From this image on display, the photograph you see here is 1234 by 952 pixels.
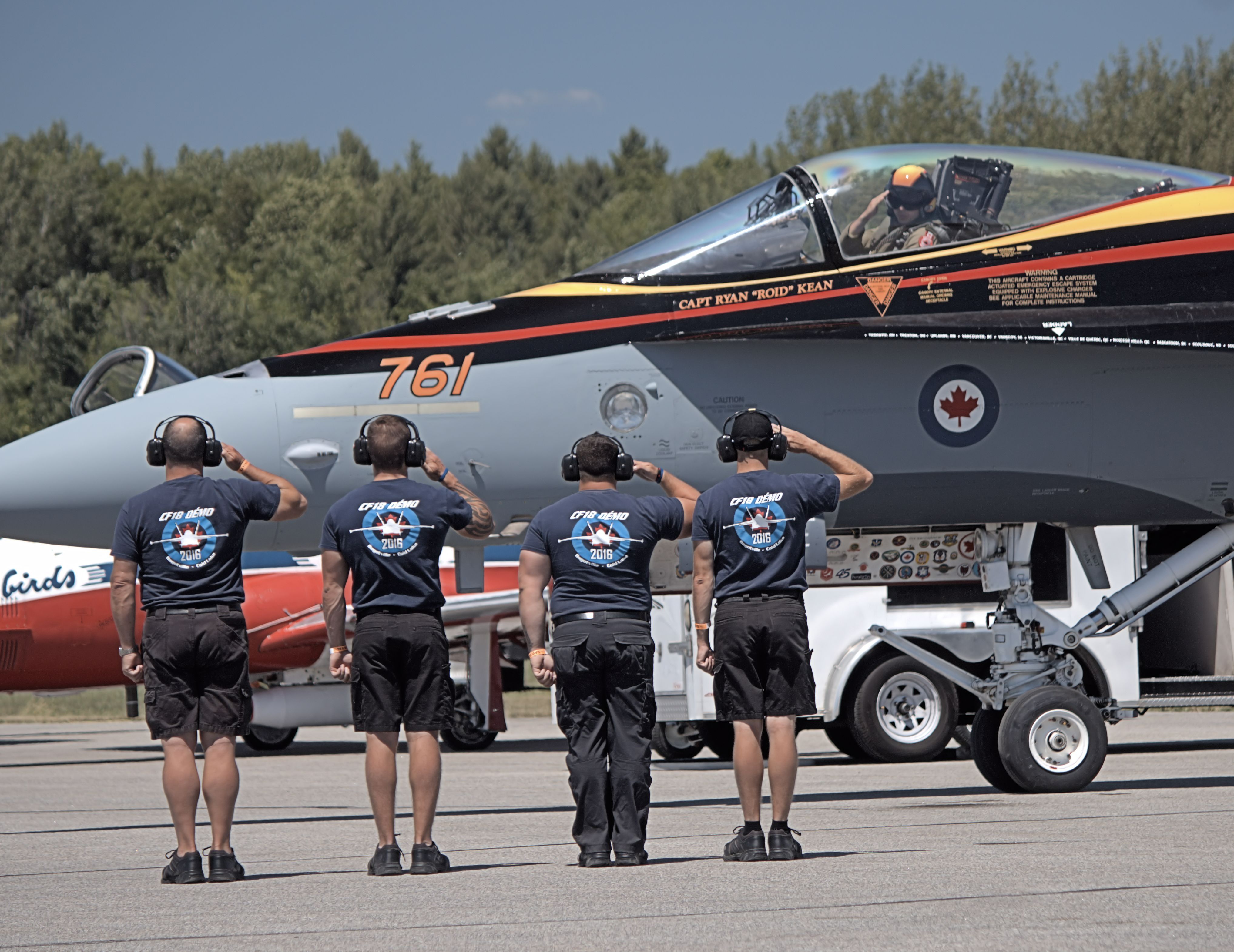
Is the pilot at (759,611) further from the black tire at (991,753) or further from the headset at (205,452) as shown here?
the black tire at (991,753)

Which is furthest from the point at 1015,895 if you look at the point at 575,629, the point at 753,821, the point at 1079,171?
the point at 1079,171

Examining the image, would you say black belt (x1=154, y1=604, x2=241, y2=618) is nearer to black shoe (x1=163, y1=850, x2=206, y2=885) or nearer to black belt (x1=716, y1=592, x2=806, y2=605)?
black shoe (x1=163, y1=850, x2=206, y2=885)

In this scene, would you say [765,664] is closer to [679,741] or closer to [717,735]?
[717,735]

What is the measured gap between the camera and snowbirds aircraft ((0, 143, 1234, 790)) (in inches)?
346

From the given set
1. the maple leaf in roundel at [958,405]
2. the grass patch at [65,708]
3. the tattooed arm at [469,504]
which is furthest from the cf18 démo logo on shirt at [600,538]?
the grass patch at [65,708]

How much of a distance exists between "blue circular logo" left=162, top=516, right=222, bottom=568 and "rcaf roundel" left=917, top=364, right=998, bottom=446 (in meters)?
4.39

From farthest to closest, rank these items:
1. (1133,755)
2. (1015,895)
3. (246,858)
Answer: (1133,755)
(246,858)
(1015,895)

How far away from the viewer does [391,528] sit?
21.9 ft

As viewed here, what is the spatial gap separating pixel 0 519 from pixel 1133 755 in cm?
1082

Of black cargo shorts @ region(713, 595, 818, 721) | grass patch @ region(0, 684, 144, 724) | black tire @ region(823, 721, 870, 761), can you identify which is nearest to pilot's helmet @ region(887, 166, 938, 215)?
black cargo shorts @ region(713, 595, 818, 721)

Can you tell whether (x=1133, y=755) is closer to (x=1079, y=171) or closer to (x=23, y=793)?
(x=1079, y=171)

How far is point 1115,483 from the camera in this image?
970cm

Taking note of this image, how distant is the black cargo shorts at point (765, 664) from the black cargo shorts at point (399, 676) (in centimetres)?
121

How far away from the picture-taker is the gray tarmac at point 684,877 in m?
4.93
